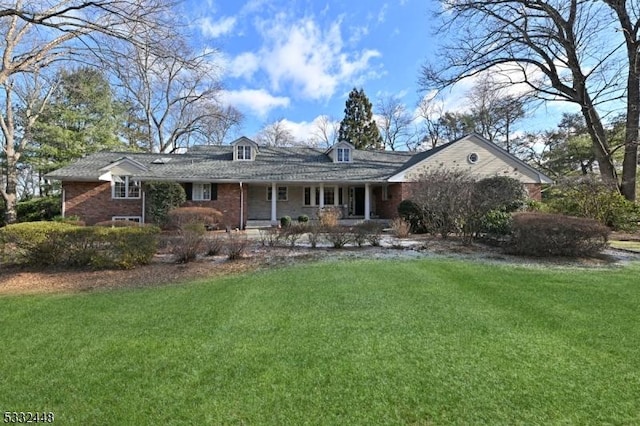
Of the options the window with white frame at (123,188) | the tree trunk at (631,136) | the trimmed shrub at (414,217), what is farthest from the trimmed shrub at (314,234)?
the tree trunk at (631,136)

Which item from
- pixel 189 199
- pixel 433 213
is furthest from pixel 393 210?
pixel 189 199

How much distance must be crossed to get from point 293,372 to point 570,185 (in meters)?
18.2

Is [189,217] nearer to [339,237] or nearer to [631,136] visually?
[339,237]

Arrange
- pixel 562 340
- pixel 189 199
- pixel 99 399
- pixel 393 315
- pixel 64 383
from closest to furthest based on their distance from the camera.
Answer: pixel 99 399 → pixel 64 383 → pixel 562 340 → pixel 393 315 → pixel 189 199

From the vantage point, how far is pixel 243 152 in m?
22.3

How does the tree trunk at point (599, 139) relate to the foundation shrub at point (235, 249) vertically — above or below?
above

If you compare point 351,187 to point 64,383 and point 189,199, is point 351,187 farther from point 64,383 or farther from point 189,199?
point 64,383

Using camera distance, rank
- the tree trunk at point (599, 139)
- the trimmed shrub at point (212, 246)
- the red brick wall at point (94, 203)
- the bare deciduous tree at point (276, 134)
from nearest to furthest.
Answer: the trimmed shrub at point (212, 246), the tree trunk at point (599, 139), the red brick wall at point (94, 203), the bare deciduous tree at point (276, 134)

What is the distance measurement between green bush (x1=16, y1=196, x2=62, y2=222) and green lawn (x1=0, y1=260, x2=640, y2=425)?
1967 cm

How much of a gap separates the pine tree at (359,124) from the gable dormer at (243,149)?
20837 millimetres

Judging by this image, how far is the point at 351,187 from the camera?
2298 centimetres

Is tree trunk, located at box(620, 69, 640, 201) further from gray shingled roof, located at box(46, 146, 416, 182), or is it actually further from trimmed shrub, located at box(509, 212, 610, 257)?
gray shingled roof, located at box(46, 146, 416, 182)

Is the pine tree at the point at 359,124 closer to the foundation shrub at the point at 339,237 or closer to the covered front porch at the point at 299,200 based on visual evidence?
the covered front porch at the point at 299,200

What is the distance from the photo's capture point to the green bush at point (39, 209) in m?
21.8
